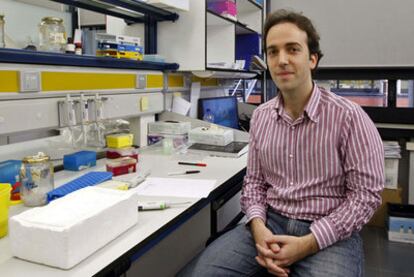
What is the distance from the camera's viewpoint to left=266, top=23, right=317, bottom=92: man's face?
1.32 metres

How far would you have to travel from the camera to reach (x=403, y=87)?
3295 mm

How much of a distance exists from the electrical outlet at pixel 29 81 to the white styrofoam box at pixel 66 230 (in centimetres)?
65

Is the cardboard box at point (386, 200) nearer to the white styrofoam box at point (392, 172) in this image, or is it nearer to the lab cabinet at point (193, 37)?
the white styrofoam box at point (392, 172)

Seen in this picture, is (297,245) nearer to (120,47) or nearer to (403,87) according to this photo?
(120,47)

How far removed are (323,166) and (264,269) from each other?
1.28ft

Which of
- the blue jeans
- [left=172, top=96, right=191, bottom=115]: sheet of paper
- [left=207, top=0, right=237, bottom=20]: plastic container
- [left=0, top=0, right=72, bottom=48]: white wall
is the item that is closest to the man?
the blue jeans

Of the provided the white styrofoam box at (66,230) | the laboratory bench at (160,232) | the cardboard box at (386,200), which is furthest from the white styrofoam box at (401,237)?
the white styrofoam box at (66,230)

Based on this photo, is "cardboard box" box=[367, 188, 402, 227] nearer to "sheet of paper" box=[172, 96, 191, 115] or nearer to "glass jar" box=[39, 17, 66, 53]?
"sheet of paper" box=[172, 96, 191, 115]

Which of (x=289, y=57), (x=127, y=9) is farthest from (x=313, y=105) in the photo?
(x=127, y=9)

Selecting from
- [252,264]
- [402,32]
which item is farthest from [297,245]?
[402,32]

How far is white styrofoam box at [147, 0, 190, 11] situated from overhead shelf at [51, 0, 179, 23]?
0.15ft

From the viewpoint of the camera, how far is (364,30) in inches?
126

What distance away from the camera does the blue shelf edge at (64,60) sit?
1417 mm

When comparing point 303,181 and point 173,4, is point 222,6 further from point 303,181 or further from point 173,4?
point 303,181
